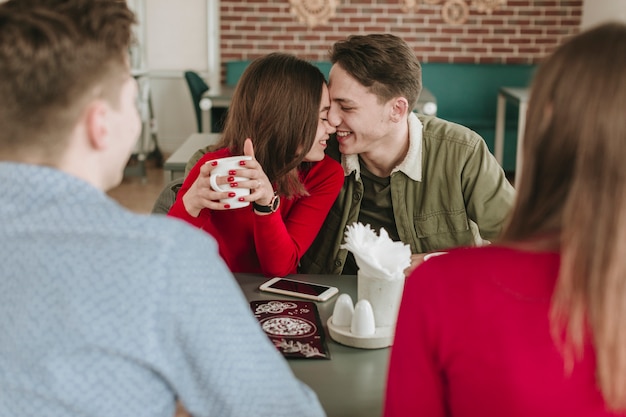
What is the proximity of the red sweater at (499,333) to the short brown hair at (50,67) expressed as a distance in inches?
18.1

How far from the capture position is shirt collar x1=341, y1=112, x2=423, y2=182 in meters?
2.12

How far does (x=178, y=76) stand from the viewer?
6.79 metres

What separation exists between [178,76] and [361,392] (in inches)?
235

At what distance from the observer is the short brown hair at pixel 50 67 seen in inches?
31.6

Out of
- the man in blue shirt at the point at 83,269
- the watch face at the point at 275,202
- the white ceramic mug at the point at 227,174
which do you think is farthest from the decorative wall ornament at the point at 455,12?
the man in blue shirt at the point at 83,269

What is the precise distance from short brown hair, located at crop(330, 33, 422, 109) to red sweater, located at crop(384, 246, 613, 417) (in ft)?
4.40

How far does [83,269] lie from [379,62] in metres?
1.52

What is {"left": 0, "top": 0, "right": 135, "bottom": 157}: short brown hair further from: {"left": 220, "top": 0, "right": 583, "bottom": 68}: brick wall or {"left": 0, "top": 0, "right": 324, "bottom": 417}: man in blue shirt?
{"left": 220, "top": 0, "right": 583, "bottom": 68}: brick wall

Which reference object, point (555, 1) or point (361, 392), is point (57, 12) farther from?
point (555, 1)

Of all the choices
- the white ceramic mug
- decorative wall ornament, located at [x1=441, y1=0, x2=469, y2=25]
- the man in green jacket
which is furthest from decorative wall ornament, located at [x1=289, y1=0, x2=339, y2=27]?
the white ceramic mug

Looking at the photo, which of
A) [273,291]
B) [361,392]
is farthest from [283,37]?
[361,392]

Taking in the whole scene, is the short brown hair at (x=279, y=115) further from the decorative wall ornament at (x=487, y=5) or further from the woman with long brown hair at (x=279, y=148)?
the decorative wall ornament at (x=487, y=5)

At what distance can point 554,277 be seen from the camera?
83 cm

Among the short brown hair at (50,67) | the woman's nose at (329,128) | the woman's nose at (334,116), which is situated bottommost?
the woman's nose at (329,128)
